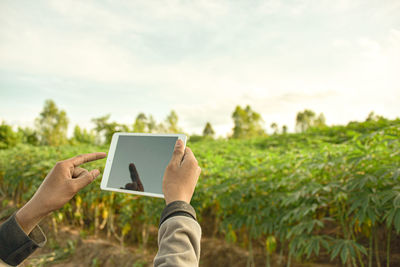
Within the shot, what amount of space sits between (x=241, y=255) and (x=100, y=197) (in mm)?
1444

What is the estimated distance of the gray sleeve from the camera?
1.69ft

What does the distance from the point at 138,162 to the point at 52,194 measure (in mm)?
266

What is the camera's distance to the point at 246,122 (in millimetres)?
18484

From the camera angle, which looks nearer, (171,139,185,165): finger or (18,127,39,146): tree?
(171,139,185,165): finger

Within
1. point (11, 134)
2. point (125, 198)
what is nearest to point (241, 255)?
point (125, 198)

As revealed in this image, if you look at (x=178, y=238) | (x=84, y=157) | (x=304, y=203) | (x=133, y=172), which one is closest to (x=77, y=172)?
(x=84, y=157)

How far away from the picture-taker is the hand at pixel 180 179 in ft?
2.04

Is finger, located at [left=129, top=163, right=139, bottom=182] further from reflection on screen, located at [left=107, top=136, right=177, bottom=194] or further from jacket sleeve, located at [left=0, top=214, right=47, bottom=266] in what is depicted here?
jacket sleeve, located at [left=0, top=214, right=47, bottom=266]

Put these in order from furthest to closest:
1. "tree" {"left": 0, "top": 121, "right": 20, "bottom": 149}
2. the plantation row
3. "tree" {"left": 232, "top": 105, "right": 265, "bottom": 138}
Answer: "tree" {"left": 232, "top": 105, "right": 265, "bottom": 138} → "tree" {"left": 0, "top": 121, "right": 20, "bottom": 149} → the plantation row

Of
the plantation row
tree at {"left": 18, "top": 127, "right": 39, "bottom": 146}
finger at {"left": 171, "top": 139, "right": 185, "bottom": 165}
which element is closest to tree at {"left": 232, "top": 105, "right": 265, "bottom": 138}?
tree at {"left": 18, "top": 127, "right": 39, "bottom": 146}

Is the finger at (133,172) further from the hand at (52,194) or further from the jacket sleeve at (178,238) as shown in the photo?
the jacket sleeve at (178,238)

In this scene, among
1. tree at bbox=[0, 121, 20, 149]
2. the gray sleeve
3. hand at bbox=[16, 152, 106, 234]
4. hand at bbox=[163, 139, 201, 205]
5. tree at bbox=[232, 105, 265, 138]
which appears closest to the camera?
the gray sleeve

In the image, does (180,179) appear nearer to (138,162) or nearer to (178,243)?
A: (178,243)

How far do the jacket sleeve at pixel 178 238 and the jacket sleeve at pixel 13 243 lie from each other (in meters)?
0.39
